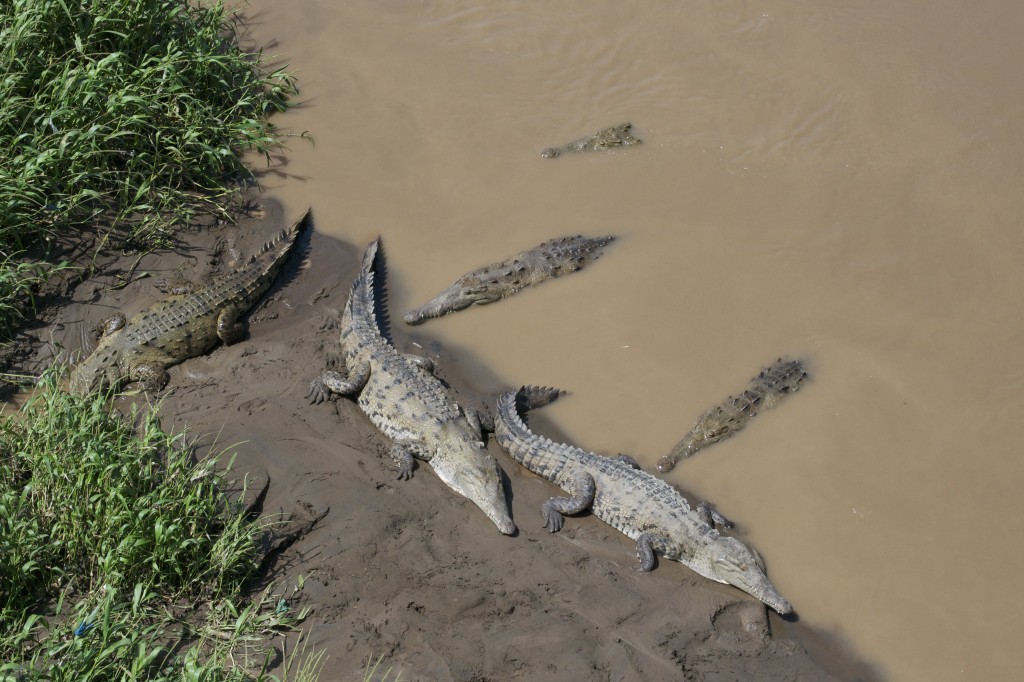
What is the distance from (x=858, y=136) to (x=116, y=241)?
7.41m

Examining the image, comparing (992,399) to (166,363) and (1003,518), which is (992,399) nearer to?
(1003,518)

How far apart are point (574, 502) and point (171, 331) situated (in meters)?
3.47

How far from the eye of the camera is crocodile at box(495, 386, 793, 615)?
5.99 metres

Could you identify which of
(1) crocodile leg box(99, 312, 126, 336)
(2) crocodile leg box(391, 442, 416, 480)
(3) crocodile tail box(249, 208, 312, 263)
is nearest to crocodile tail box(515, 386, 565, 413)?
(2) crocodile leg box(391, 442, 416, 480)

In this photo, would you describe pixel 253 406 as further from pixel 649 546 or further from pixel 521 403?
pixel 649 546

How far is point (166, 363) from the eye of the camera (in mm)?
6973

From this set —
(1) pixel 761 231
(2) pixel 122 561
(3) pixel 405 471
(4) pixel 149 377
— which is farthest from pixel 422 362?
(1) pixel 761 231

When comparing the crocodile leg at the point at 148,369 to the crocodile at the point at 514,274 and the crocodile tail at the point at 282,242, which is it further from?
the crocodile at the point at 514,274

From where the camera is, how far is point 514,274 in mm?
7941

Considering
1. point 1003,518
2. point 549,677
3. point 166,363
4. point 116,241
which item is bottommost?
point 1003,518

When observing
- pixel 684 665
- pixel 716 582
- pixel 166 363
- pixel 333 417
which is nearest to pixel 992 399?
pixel 716 582

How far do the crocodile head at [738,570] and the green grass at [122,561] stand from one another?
8.85 ft

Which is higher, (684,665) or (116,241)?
(116,241)

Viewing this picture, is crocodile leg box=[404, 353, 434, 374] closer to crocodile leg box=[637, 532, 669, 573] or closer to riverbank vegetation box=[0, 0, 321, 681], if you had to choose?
riverbank vegetation box=[0, 0, 321, 681]
